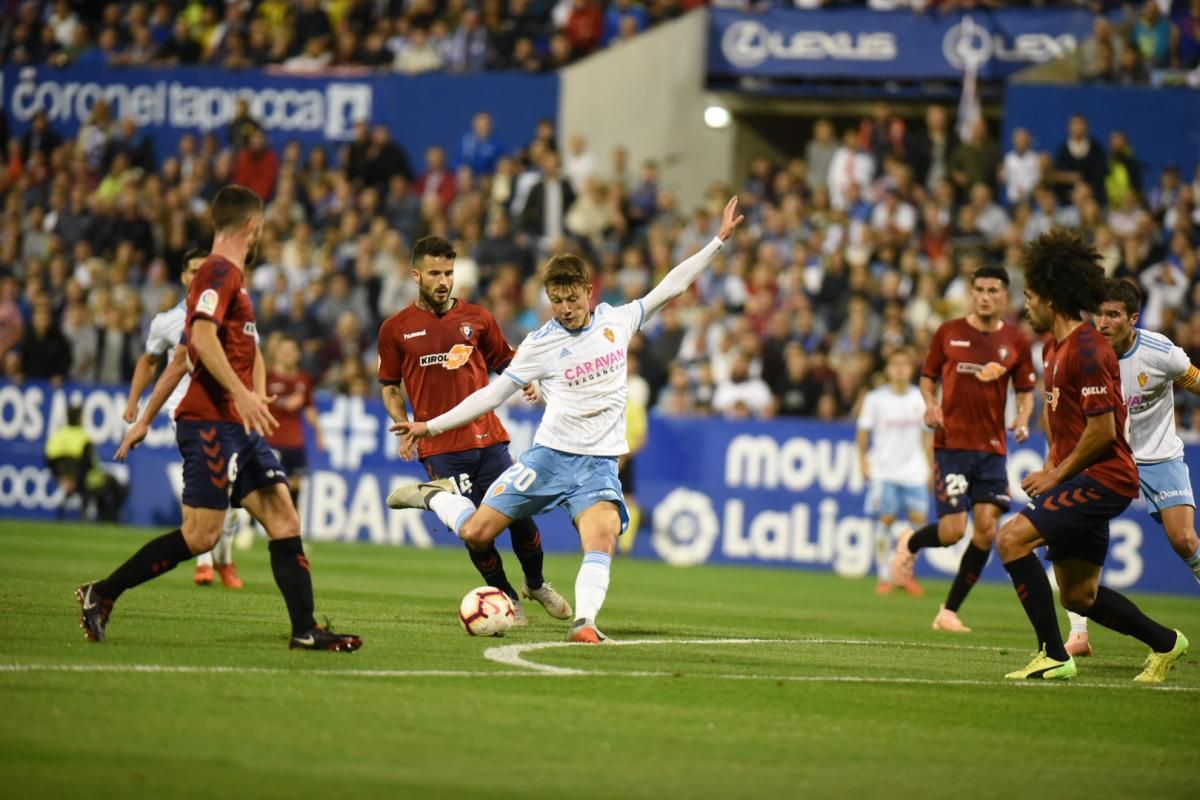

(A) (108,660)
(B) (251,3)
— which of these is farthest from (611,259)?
(A) (108,660)

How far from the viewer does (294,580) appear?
9.83 m

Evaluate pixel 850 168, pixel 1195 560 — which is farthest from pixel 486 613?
pixel 850 168

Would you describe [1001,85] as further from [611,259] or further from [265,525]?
[265,525]

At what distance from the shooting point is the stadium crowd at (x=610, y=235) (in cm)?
2348

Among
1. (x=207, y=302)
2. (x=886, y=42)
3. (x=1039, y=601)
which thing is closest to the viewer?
(x=207, y=302)

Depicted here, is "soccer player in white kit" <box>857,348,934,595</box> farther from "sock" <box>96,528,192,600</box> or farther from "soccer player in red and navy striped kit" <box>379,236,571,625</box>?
"sock" <box>96,528,192,600</box>

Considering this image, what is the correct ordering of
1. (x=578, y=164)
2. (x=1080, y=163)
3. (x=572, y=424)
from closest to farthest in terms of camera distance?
(x=572, y=424), (x=1080, y=163), (x=578, y=164)

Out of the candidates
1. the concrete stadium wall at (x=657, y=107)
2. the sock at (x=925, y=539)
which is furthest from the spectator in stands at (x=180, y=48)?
the sock at (x=925, y=539)

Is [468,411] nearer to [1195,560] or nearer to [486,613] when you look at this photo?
[486,613]

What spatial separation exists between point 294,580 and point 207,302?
5.07 feet

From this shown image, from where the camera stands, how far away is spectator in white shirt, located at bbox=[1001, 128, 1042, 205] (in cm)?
2467

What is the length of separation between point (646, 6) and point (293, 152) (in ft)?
20.3

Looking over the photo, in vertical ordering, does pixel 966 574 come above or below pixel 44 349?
below

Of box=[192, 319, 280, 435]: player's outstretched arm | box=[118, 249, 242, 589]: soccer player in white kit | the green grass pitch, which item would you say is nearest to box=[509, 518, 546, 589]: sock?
the green grass pitch
